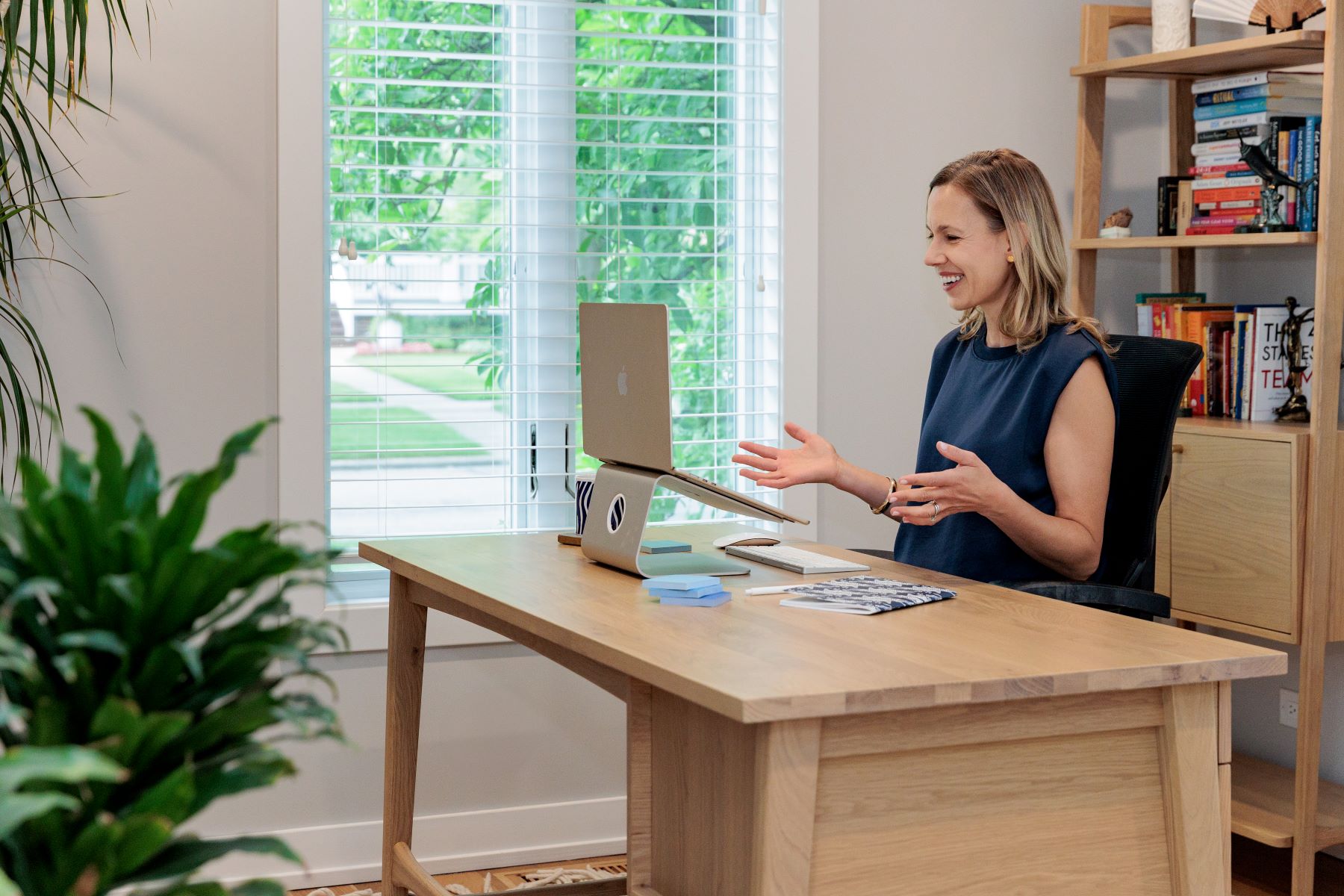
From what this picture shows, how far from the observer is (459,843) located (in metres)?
3.14

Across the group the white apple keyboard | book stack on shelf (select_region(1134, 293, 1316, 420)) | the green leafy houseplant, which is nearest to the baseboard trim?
the white apple keyboard

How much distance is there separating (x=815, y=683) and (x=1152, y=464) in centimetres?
122

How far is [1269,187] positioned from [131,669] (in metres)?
2.82

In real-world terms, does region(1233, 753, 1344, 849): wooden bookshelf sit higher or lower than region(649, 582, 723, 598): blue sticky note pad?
lower

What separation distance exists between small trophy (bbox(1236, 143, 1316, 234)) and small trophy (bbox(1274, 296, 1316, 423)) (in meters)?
0.18

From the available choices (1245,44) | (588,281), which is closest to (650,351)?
(588,281)

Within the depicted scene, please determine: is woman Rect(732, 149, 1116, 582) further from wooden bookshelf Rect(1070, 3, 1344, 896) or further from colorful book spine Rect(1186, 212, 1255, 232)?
colorful book spine Rect(1186, 212, 1255, 232)

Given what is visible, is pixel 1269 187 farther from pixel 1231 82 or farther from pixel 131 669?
pixel 131 669

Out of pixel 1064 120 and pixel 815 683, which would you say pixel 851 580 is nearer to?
pixel 815 683

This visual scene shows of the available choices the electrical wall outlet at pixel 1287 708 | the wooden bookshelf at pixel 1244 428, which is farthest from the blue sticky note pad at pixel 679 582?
the electrical wall outlet at pixel 1287 708

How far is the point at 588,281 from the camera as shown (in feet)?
10.7

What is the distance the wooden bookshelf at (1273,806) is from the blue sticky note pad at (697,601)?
1.57 metres

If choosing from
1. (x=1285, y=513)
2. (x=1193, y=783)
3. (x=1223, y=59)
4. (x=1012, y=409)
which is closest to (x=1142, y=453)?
(x=1012, y=409)

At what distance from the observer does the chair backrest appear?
7.86 feet
